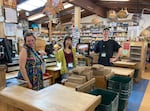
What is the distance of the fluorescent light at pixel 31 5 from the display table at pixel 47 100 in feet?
21.3

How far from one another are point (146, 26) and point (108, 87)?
846 cm

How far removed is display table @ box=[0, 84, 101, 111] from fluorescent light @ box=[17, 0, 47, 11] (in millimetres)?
6495

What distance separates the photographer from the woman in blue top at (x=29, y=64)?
6.75 feet

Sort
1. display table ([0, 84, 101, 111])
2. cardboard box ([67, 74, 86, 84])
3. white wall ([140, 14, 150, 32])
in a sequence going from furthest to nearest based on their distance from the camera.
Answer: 1. white wall ([140, 14, 150, 32])
2. cardboard box ([67, 74, 86, 84])
3. display table ([0, 84, 101, 111])

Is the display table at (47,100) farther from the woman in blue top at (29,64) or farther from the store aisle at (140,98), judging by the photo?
the store aisle at (140,98)

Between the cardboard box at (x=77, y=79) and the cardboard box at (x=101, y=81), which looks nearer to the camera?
the cardboard box at (x=77, y=79)

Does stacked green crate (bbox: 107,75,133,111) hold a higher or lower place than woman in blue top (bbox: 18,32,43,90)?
lower

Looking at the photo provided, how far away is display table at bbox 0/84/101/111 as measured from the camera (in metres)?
1.21

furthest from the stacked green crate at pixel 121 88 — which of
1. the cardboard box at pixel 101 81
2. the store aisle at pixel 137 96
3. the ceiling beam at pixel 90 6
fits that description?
the ceiling beam at pixel 90 6

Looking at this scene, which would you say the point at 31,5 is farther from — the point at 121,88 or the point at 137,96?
the point at 121,88

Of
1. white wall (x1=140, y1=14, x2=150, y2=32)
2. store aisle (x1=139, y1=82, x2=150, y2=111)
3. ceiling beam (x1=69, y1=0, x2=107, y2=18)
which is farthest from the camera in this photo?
white wall (x1=140, y1=14, x2=150, y2=32)

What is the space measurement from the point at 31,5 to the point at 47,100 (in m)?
7.83

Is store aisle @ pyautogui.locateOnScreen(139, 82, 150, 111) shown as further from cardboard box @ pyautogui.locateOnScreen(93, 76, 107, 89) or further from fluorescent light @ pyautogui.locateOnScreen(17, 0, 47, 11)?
fluorescent light @ pyautogui.locateOnScreen(17, 0, 47, 11)

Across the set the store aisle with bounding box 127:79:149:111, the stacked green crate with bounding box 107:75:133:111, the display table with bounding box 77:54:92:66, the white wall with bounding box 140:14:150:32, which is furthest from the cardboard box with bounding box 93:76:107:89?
the white wall with bounding box 140:14:150:32
